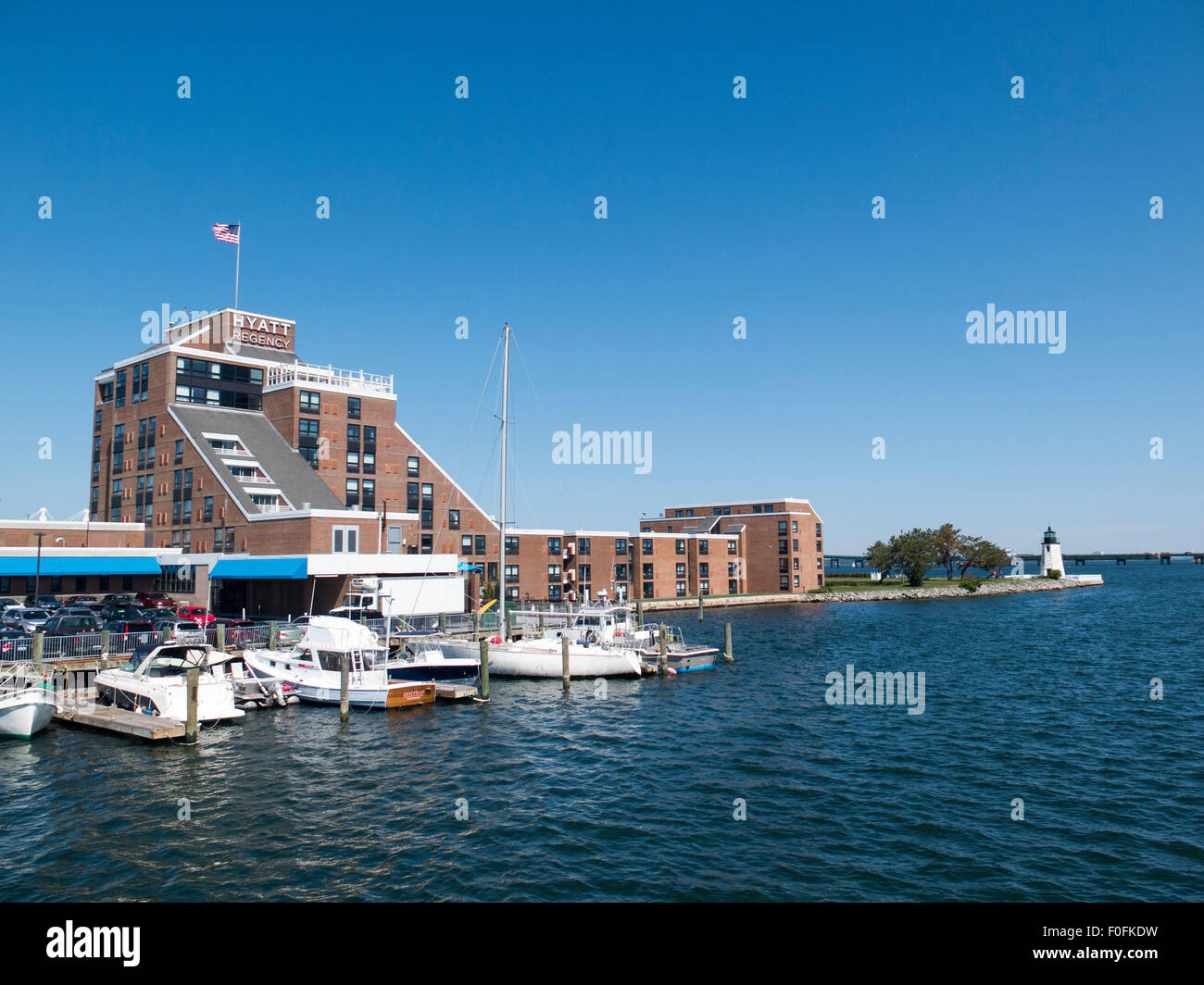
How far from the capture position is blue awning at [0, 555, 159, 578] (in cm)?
6291

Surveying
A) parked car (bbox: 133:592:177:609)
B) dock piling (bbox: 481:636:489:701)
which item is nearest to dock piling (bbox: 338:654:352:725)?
dock piling (bbox: 481:636:489:701)

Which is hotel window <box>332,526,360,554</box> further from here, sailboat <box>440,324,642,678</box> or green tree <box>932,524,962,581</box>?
green tree <box>932,524,962,581</box>

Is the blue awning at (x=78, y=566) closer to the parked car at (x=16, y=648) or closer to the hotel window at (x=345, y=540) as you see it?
the hotel window at (x=345, y=540)

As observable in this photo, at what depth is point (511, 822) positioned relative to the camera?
973 inches

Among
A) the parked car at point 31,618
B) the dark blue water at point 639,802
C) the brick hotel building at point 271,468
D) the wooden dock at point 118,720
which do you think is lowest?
the dark blue water at point 639,802

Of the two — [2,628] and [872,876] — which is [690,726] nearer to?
[872,876]

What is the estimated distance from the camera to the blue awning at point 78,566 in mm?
62906

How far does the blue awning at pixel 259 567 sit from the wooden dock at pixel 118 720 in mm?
22461

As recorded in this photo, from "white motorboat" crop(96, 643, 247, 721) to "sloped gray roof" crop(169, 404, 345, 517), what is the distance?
3501cm

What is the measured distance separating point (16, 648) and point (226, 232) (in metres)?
52.7

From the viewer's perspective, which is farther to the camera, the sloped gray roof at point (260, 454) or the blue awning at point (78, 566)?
the sloped gray roof at point (260, 454)

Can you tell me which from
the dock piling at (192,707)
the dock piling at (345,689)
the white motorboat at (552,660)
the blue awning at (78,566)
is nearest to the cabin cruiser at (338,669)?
the dock piling at (345,689)
